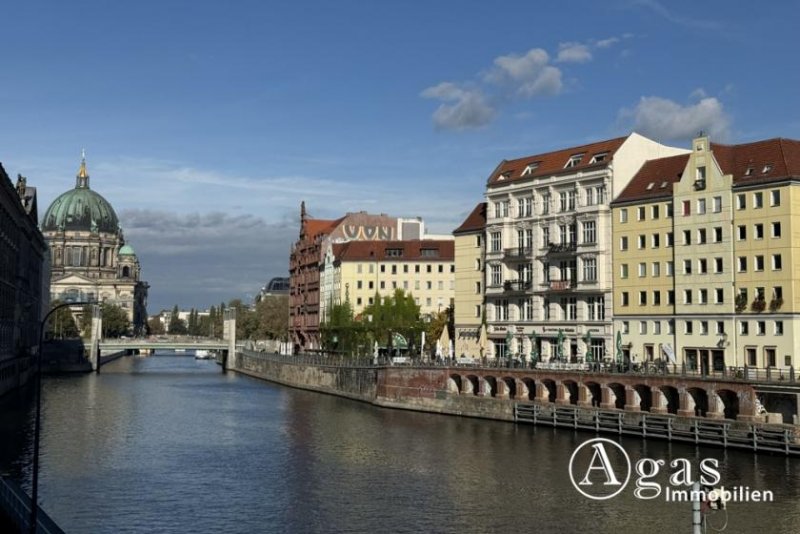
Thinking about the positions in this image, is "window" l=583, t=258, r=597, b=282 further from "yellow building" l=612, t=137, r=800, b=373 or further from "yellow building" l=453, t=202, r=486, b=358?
"yellow building" l=453, t=202, r=486, b=358

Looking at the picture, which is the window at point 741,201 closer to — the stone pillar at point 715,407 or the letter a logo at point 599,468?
the stone pillar at point 715,407

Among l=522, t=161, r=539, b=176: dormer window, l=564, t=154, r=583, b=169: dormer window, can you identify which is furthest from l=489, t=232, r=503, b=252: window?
l=564, t=154, r=583, b=169: dormer window

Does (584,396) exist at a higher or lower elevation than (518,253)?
lower

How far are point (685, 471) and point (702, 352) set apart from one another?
30.4m

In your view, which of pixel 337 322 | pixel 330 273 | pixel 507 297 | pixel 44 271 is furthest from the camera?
pixel 44 271

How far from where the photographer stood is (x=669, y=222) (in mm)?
92812

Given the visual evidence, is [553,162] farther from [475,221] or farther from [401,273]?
[401,273]

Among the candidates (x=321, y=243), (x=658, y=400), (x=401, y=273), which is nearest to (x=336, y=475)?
(x=658, y=400)

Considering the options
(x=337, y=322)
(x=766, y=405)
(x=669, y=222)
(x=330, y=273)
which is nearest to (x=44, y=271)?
(x=330, y=273)

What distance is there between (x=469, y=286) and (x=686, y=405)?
46.6 metres

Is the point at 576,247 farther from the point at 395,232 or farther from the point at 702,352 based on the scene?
the point at 395,232

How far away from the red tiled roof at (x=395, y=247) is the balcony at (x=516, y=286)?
54502 mm

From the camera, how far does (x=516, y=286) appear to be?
10912 cm

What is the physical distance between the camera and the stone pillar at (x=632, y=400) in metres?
80.1
